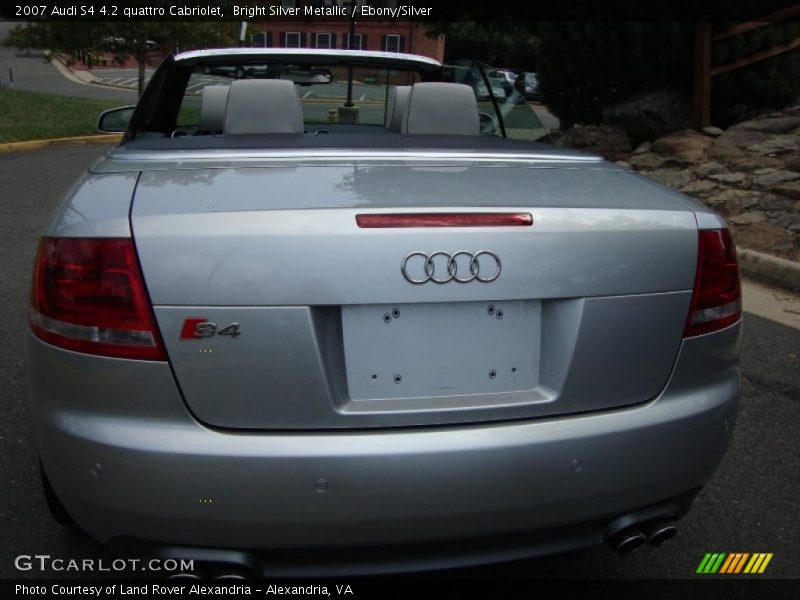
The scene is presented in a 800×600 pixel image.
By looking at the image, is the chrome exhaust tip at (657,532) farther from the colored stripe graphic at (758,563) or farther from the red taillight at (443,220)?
the red taillight at (443,220)

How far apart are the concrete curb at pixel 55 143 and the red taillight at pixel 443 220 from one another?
1358 cm

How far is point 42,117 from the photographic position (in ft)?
59.7

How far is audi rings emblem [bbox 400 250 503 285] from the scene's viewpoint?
1.82 metres

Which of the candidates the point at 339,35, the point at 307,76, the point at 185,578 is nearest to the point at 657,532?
the point at 185,578

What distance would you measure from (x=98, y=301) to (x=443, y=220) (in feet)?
2.62

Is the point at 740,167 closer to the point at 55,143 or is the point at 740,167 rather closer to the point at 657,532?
the point at 657,532

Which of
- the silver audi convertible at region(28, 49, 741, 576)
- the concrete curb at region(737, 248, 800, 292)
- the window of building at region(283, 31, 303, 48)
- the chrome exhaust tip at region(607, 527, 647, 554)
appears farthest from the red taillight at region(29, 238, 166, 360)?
the window of building at region(283, 31, 303, 48)

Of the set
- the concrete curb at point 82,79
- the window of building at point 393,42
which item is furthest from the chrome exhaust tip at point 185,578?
the window of building at point 393,42

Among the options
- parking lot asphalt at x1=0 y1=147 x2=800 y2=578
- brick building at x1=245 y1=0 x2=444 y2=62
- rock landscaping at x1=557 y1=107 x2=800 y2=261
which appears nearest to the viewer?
parking lot asphalt at x1=0 y1=147 x2=800 y2=578

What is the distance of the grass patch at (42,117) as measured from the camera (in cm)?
1541

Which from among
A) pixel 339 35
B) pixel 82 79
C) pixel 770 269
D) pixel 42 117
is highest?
pixel 339 35

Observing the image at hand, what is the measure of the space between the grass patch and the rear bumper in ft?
46.2

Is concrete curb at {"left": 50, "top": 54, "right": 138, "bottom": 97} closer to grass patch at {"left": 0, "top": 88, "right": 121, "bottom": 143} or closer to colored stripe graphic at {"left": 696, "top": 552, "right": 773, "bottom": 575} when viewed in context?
grass patch at {"left": 0, "top": 88, "right": 121, "bottom": 143}

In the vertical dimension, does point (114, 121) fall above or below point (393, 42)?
below
